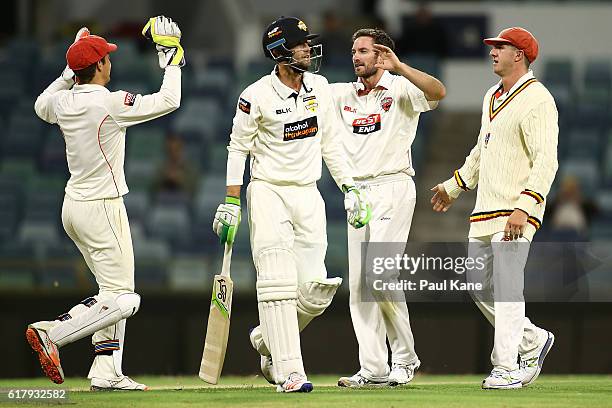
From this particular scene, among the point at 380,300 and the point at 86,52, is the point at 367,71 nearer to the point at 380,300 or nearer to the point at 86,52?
the point at 380,300

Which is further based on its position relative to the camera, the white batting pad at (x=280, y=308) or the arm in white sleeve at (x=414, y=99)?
the arm in white sleeve at (x=414, y=99)

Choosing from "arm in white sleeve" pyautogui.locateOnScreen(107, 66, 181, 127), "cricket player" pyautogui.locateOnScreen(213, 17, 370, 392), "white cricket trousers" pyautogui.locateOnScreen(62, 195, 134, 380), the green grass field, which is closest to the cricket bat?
the green grass field

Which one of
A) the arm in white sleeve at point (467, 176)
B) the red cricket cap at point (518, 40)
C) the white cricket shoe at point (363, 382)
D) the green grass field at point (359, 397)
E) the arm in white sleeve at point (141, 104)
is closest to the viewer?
the green grass field at point (359, 397)

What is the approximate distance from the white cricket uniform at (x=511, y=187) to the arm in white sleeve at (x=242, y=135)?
1342 mm

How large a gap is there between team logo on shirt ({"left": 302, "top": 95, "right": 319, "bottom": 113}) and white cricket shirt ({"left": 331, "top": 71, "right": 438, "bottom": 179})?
62 cm

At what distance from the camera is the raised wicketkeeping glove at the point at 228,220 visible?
7.22m

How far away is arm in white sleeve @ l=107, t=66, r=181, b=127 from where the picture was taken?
7387mm

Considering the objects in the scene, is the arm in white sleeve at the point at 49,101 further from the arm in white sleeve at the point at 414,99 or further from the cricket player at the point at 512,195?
the cricket player at the point at 512,195

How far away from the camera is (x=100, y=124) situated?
744cm

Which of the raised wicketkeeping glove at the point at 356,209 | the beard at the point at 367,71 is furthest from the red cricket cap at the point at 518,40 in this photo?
the raised wicketkeeping glove at the point at 356,209

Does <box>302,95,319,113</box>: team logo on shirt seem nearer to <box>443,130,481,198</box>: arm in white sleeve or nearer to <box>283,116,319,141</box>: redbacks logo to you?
<box>283,116,319,141</box>: redbacks logo

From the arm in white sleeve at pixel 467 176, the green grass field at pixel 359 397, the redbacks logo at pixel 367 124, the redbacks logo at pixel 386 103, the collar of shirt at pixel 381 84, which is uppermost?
the collar of shirt at pixel 381 84

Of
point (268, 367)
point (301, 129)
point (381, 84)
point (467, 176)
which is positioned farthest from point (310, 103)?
point (268, 367)

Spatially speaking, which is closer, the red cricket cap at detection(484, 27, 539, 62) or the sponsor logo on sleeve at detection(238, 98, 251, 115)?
the sponsor logo on sleeve at detection(238, 98, 251, 115)
